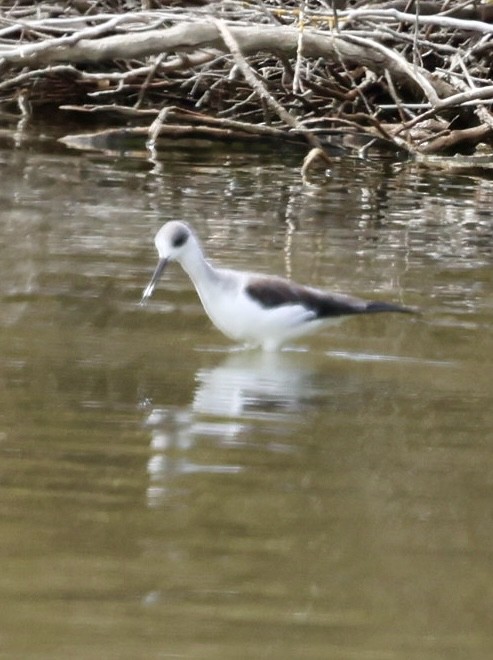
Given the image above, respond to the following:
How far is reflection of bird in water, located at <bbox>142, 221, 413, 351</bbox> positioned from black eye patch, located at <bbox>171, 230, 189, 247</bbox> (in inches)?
0.4

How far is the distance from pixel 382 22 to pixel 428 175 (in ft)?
5.73

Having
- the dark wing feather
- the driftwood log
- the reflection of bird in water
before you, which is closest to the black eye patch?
the reflection of bird in water

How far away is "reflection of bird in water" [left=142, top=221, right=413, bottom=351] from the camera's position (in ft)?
20.2

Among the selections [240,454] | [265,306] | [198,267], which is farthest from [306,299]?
[240,454]

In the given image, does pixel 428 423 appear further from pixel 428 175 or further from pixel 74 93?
pixel 74 93

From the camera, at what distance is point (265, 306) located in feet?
20.2

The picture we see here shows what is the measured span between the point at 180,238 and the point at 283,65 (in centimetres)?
656

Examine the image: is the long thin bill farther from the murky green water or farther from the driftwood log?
the driftwood log

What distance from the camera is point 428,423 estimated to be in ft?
17.2

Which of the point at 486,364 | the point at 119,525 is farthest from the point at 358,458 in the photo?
the point at 486,364

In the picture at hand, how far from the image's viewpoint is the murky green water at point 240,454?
342 centimetres

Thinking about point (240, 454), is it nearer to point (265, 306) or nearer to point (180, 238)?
point (265, 306)

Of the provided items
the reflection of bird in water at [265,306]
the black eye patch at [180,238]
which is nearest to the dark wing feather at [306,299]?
the reflection of bird in water at [265,306]

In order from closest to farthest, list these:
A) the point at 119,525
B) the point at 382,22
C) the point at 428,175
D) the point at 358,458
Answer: the point at 119,525 < the point at 358,458 < the point at 428,175 < the point at 382,22
